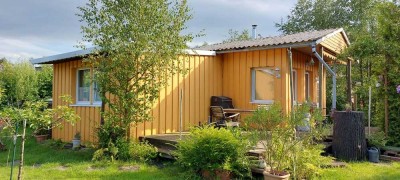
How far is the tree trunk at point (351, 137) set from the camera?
7.18 meters

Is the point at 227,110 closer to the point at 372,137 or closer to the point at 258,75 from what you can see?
the point at 258,75

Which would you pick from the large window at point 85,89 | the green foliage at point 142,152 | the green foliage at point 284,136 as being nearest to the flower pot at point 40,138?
the large window at point 85,89

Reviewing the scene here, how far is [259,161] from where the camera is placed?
5809 mm

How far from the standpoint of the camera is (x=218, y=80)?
10.5 m

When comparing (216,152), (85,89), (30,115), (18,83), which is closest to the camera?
(30,115)

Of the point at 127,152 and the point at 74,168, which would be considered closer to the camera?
the point at 74,168

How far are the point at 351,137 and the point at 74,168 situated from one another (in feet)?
19.0

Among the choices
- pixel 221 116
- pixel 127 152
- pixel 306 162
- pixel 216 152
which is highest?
pixel 221 116

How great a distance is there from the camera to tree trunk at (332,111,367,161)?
7180 mm

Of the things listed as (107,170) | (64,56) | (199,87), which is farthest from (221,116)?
(64,56)

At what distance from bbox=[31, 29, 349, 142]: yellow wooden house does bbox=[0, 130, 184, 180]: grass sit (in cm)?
106

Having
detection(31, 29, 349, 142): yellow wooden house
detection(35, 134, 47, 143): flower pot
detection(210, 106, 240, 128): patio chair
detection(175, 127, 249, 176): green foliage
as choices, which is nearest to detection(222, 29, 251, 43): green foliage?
detection(31, 29, 349, 142): yellow wooden house

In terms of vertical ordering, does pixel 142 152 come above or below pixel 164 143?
below

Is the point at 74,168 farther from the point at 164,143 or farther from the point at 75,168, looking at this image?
the point at 164,143
